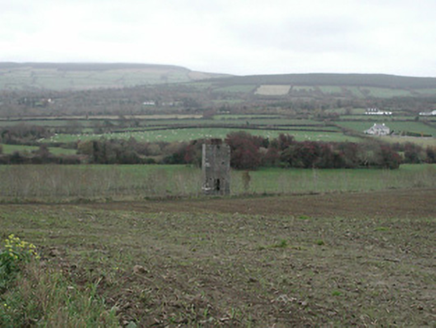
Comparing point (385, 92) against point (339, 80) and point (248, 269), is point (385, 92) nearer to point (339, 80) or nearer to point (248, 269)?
point (339, 80)

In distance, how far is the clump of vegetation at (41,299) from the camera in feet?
21.5

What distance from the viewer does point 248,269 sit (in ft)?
34.3

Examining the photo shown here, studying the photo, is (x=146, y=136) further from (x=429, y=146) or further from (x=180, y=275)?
(x=180, y=275)

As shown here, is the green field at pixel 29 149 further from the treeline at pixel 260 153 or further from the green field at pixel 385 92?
the green field at pixel 385 92

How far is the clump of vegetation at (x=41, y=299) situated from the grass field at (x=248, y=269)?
10.5 inches

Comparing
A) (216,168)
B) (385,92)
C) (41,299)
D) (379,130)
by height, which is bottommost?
(216,168)

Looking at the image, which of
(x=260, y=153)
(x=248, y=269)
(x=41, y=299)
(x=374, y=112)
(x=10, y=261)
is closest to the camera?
(x=41, y=299)

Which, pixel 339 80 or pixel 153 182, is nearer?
pixel 153 182

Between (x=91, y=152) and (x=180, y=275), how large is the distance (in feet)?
142

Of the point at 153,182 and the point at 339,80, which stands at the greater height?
the point at 339,80

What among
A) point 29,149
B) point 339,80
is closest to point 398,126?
point 29,149

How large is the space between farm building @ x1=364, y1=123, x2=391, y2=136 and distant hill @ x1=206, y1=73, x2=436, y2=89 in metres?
66.5

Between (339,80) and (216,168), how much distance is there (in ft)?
379

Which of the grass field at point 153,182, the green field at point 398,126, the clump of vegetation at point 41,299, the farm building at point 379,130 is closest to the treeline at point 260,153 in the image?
the grass field at point 153,182
